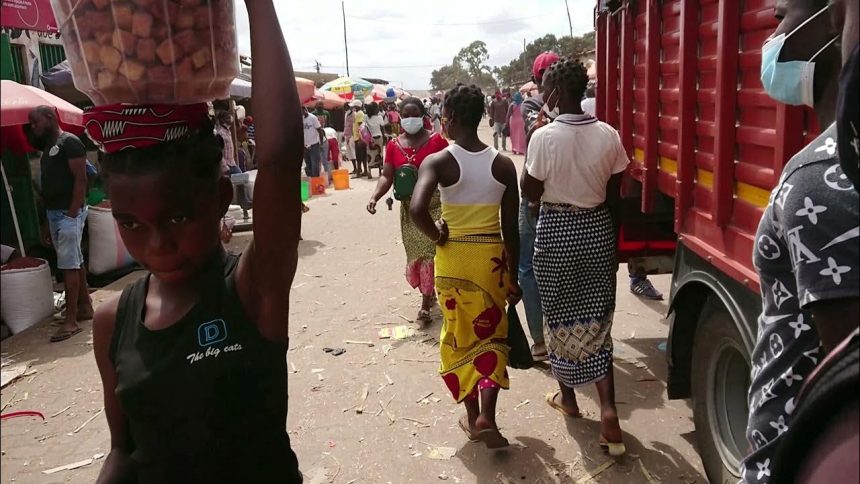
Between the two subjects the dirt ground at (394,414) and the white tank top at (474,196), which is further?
the white tank top at (474,196)

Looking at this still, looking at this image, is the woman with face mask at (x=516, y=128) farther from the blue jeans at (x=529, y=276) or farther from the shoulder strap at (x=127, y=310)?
the shoulder strap at (x=127, y=310)

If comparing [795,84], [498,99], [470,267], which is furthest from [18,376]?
[498,99]

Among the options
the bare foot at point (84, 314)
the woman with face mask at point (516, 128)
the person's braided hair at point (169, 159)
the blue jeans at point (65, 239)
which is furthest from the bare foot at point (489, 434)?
the woman with face mask at point (516, 128)

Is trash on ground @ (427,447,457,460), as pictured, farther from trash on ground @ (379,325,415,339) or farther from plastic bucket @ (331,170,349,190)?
plastic bucket @ (331,170,349,190)

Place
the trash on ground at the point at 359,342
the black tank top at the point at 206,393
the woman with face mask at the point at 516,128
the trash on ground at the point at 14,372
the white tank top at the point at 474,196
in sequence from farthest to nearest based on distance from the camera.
Result: the woman with face mask at the point at 516,128, the trash on ground at the point at 359,342, the trash on ground at the point at 14,372, the white tank top at the point at 474,196, the black tank top at the point at 206,393

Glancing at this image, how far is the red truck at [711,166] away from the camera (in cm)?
251

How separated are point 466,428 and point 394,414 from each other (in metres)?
0.57

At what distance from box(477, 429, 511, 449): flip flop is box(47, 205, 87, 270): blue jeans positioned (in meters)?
4.37

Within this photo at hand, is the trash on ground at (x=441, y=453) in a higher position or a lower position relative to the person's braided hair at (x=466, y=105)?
lower

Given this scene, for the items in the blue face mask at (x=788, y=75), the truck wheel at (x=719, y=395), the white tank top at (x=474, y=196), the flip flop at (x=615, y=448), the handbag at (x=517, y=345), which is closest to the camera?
the blue face mask at (x=788, y=75)

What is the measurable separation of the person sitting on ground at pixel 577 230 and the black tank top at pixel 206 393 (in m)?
2.43

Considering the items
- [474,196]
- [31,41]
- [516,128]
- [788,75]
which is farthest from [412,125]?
[516,128]

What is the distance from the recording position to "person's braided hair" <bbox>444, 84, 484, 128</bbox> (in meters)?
3.87

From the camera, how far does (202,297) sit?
61.2 inches
